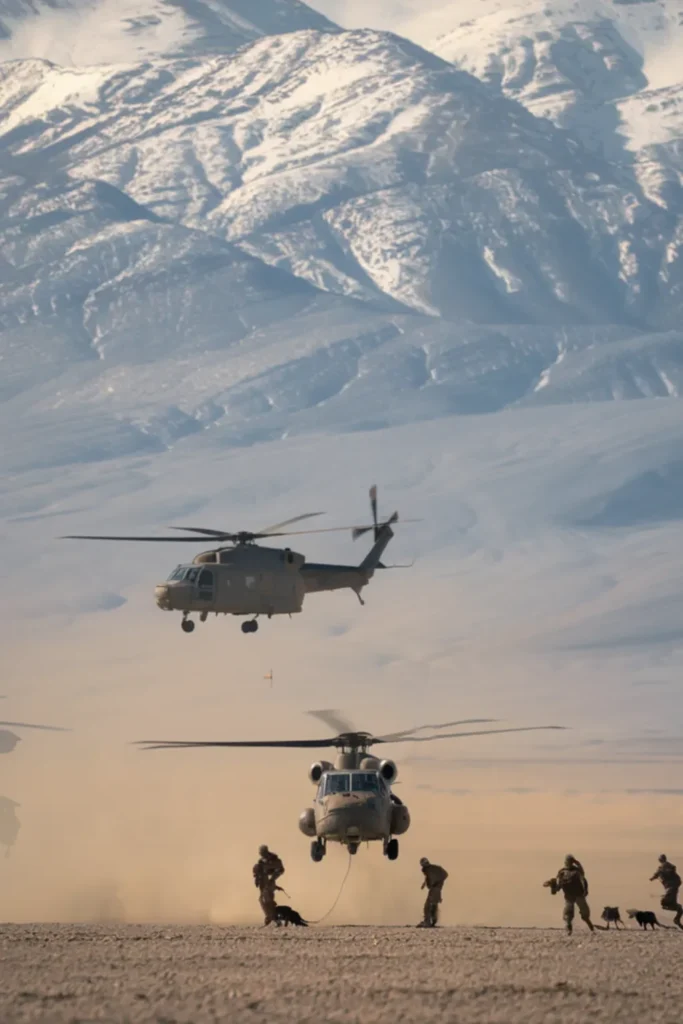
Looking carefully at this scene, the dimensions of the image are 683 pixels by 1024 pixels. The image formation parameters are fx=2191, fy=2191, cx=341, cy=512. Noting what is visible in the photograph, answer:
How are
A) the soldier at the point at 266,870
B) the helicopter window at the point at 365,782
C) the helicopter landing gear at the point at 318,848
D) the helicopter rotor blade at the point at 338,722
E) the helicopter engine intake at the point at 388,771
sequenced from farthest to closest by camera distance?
the helicopter rotor blade at the point at 338,722
the helicopter engine intake at the point at 388,771
the helicopter landing gear at the point at 318,848
the helicopter window at the point at 365,782
the soldier at the point at 266,870

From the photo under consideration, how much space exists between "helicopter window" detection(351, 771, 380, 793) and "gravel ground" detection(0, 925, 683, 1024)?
689cm

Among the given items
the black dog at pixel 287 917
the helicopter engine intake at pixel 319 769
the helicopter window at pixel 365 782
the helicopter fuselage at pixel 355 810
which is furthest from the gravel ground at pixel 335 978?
the helicopter engine intake at pixel 319 769

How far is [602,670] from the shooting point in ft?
634

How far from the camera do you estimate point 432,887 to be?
51219 millimetres

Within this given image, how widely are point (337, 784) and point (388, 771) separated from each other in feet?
5.06

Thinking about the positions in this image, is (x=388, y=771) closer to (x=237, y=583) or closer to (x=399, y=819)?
(x=399, y=819)

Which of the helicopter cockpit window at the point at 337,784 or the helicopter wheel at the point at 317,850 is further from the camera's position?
the helicopter wheel at the point at 317,850

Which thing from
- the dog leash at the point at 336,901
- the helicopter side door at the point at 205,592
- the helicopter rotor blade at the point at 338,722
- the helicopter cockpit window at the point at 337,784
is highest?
Result: the helicopter side door at the point at 205,592

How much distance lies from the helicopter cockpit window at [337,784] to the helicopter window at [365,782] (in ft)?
0.57

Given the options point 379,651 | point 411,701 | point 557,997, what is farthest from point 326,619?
point 557,997

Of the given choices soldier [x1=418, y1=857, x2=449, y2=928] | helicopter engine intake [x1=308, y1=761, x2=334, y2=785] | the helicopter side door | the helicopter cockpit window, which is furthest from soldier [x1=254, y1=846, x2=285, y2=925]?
the helicopter side door

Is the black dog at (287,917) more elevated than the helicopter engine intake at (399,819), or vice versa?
the helicopter engine intake at (399,819)

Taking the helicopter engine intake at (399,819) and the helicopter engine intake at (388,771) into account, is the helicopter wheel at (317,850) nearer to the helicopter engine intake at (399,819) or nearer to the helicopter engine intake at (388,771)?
the helicopter engine intake at (399,819)

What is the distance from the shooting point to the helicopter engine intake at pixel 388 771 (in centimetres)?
5462
